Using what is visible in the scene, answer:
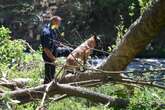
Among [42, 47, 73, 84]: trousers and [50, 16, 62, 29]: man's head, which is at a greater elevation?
[50, 16, 62, 29]: man's head

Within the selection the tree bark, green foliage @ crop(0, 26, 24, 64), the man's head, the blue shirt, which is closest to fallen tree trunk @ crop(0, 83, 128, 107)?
green foliage @ crop(0, 26, 24, 64)

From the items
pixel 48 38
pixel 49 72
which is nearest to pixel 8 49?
pixel 48 38

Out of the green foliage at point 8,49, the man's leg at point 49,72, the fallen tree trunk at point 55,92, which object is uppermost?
the green foliage at point 8,49

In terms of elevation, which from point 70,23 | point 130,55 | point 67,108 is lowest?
point 67,108

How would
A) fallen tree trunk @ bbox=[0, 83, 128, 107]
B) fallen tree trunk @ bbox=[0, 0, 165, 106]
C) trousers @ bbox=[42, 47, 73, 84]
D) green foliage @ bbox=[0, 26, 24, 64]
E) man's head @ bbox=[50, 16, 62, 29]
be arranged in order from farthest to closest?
man's head @ bbox=[50, 16, 62, 29], trousers @ bbox=[42, 47, 73, 84], green foliage @ bbox=[0, 26, 24, 64], fallen tree trunk @ bbox=[0, 0, 165, 106], fallen tree trunk @ bbox=[0, 83, 128, 107]

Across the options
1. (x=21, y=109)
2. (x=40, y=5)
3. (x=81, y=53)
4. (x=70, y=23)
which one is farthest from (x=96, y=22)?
(x=21, y=109)

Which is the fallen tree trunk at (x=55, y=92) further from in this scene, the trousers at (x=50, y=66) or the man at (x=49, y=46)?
the man at (x=49, y=46)

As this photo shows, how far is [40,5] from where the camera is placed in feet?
85.0

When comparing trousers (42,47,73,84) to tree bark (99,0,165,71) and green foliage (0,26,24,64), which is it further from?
tree bark (99,0,165,71)

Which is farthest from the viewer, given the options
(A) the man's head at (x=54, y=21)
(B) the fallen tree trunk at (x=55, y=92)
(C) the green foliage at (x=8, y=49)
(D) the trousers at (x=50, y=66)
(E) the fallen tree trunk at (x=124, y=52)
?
(A) the man's head at (x=54, y=21)

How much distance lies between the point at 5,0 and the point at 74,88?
21.1 meters

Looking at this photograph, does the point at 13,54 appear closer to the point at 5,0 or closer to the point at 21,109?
the point at 21,109

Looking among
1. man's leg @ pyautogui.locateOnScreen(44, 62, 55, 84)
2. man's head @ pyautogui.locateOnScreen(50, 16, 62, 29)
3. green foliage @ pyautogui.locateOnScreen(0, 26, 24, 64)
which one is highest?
man's head @ pyautogui.locateOnScreen(50, 16, 62, 29)

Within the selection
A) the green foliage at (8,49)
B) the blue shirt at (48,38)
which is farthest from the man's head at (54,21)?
the green foliage at (8,49)
